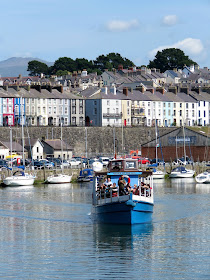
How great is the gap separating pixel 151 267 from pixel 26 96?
88.6 metres

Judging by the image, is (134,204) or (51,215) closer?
(134,204)

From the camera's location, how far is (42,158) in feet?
323

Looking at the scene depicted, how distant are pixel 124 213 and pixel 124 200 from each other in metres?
0.89

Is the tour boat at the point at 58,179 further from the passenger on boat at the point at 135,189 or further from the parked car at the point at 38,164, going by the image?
the passenger on boat at the point at 135,189

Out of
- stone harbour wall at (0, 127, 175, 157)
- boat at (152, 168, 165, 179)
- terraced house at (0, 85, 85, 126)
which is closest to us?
boat at (152, 168, 165, 179)

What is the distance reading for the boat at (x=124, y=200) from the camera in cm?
3656

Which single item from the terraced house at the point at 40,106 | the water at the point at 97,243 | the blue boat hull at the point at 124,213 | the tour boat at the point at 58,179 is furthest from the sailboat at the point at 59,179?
the terraced house at the point at 40,106

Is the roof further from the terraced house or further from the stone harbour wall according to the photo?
the terraced house

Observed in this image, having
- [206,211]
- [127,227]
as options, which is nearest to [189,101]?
[206,211]

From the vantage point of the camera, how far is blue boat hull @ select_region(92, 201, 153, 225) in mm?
36656

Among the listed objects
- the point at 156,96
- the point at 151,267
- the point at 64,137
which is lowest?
the point at 151,267

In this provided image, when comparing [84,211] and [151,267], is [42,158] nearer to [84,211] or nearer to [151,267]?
[84,211]

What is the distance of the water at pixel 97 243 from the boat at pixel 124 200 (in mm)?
514

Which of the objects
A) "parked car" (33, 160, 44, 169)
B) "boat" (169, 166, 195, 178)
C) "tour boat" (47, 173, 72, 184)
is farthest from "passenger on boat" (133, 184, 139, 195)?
"boat" (169, 166, 195, 178)
